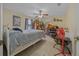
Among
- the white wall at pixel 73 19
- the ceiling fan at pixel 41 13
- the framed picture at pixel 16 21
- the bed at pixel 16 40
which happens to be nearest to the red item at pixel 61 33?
the white wall at pixel 73 19

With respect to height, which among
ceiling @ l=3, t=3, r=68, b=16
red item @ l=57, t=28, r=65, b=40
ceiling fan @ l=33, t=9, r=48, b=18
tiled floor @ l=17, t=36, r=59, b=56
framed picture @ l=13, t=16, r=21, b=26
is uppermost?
ceiling @ l=3, t=3, r=68, b=16

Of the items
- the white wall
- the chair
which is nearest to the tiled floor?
the chair

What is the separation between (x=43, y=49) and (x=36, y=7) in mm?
686

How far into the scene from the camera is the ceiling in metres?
1.75

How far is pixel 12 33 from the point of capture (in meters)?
1.75

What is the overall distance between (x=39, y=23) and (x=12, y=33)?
0.46 metres

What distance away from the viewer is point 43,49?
5.90 feet

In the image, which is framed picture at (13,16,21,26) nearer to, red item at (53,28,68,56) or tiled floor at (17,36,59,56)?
tiled floor at (17,36,59,56)

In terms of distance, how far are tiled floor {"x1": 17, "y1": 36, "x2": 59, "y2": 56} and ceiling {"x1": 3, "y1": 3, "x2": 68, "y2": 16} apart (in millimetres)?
440

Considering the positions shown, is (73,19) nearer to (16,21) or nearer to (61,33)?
(61,33)

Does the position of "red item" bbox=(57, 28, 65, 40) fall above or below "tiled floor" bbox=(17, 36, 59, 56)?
above

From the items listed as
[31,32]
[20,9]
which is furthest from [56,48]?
[20,9]

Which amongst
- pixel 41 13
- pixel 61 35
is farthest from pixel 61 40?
pixel 41 13

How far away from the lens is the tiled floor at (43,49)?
1.79 m
